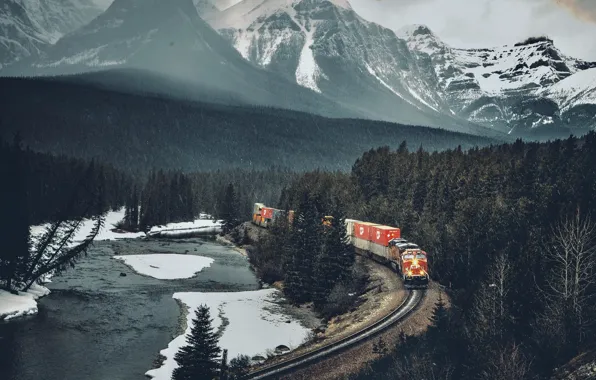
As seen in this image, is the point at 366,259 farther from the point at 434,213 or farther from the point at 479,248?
the point at 434,213

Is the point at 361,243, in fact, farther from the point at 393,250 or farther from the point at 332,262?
the point at 393,250

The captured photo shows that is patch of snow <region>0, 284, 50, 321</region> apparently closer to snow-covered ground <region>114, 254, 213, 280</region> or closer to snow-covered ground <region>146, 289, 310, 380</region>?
snow-covered ground <region>146, 289, 310, 380</region>

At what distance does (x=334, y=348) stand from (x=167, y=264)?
5243 cm

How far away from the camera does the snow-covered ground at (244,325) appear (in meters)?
41.0

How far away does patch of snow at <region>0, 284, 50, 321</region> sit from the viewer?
1839 inches

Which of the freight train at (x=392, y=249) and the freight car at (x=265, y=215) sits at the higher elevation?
the freight train at (x=392, y=249)

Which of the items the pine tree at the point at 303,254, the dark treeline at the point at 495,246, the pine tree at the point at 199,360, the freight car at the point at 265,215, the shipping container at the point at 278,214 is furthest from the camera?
the freight car at the point at 265,215

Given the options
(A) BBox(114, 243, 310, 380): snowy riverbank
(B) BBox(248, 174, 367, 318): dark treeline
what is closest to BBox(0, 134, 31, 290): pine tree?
(A) BBox(114, 243, 310, 380): snowy riverbank

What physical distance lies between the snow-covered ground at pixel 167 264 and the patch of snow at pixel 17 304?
2223cm

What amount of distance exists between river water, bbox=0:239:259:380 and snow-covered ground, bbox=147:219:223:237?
178 ft

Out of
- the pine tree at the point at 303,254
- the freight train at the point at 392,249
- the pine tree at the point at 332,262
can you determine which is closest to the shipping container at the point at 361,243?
the freight train at the point at 392,249

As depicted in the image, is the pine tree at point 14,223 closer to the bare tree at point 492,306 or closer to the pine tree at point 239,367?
the pine tree at point 239,367

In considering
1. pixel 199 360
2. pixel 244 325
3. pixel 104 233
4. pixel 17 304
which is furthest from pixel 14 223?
pixel 104 233

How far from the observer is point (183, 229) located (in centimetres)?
14850
